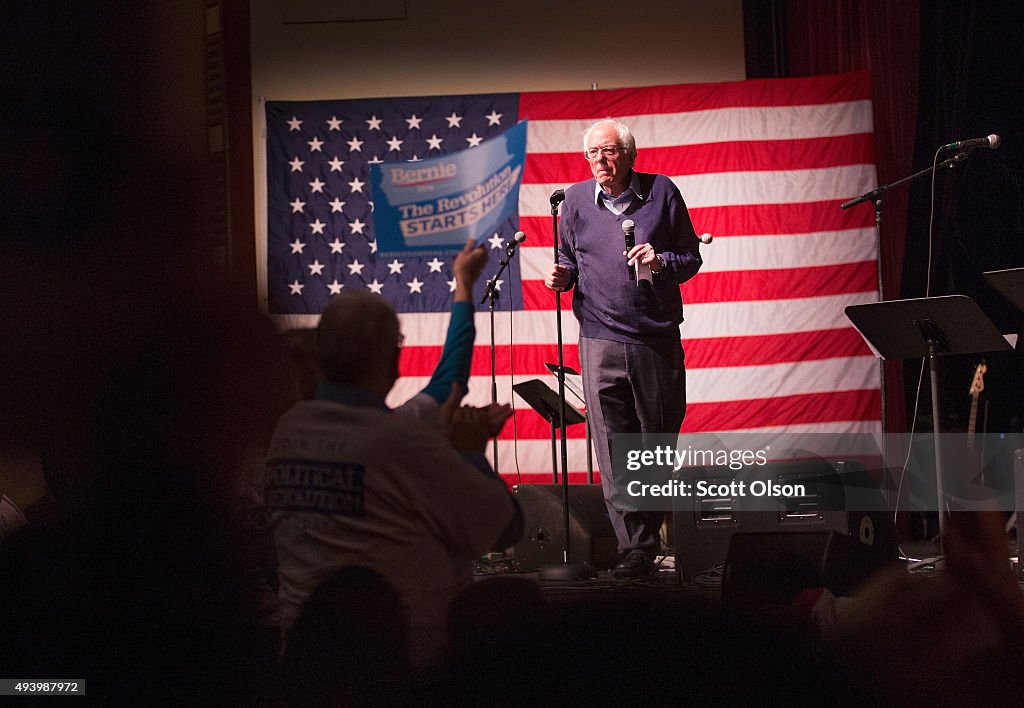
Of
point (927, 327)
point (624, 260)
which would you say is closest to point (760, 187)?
point (927, 327)

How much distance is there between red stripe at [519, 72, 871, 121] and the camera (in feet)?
5.21

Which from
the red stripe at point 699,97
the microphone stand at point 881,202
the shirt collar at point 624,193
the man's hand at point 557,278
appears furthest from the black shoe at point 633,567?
the microphone stand at point 881,202

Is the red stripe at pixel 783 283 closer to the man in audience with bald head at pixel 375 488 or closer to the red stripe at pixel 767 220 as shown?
the red stripe at pixel 767 220

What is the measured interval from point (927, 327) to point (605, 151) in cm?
79

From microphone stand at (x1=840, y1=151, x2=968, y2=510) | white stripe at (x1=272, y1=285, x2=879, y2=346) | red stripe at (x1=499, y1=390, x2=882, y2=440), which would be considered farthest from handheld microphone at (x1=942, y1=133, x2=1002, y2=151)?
red stripe at (x1=499, y1=390, x2=882, y2=440)

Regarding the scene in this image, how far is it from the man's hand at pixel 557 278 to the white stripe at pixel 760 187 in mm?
92

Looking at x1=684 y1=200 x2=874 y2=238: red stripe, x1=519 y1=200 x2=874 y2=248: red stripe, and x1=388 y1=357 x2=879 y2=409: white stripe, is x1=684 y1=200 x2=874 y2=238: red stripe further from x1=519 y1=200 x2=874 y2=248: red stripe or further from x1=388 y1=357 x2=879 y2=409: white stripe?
x1=388 y1=357 x2=879 y2=409: white stripe

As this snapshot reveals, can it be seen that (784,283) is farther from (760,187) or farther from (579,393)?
(579,393)

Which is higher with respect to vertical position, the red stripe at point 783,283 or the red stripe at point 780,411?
the red stripe at point 783,283

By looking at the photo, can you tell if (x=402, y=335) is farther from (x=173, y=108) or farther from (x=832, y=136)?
(x=832, y=136)

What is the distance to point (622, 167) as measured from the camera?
171 centimetres

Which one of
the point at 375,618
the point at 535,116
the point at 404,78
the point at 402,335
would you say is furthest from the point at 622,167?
the point at 375,618

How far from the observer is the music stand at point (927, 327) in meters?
1.87

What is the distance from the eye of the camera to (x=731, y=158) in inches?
96.3
